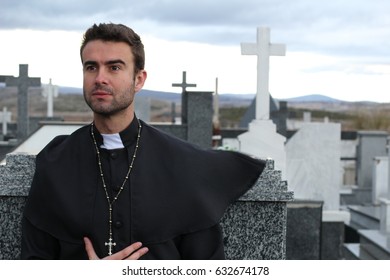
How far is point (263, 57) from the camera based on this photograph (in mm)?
9172

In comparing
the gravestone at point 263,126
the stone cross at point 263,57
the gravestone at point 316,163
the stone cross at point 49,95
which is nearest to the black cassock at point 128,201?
the gravestone at point 263,126

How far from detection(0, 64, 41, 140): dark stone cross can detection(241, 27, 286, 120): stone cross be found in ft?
22.9

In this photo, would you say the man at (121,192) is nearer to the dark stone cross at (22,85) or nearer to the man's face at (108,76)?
the man's face at (108,76)

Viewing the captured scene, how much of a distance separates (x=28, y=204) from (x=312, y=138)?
823 cm

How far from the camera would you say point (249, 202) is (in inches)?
133

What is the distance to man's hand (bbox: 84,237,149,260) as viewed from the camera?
9.05ft

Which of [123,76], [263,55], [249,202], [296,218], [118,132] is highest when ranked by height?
[263,55]

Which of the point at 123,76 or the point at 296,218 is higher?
the point at 123,76

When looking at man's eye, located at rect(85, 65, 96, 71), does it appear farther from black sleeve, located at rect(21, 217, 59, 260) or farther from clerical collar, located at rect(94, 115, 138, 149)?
black sleeve, located at rect(21, 217, 59, 260)

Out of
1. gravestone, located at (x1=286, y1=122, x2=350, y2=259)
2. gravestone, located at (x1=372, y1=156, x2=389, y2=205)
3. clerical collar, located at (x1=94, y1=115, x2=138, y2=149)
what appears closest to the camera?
clerical collar, located at (x1=94, y1=115, x2=138, y2=149)

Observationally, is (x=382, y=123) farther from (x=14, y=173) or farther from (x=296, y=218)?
(x=14, y=173)

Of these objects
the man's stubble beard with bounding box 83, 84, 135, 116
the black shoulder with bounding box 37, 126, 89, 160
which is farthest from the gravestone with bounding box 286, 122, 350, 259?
the man's stubble beard with bounding box 83, 84, 135, 116

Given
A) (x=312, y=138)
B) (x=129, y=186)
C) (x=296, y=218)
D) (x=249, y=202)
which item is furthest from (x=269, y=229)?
(x=312, y=138)

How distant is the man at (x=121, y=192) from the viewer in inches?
111
